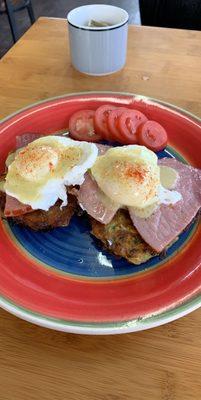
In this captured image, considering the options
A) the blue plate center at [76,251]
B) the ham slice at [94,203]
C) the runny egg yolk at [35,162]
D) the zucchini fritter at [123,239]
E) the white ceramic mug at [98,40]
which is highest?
the white ceramic mug at [98,40]

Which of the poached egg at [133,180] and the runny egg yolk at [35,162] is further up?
the runny egg yolk at [35,162]

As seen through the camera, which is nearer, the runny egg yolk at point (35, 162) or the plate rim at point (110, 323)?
the plate rim at point (110, 323)

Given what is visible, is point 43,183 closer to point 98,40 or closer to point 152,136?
point 152,136

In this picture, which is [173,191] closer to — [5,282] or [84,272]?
[84,272]

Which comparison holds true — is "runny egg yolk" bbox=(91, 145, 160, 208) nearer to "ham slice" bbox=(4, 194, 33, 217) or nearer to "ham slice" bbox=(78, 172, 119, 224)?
"ham slice" bbox=(78, 172, 119, 224)

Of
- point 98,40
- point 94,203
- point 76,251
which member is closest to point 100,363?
point 76,251

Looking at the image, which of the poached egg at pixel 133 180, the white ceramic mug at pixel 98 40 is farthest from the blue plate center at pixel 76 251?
the white ceramic mug at pixel 98 40

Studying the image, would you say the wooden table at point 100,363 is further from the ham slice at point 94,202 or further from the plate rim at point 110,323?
the ham slice at point 94,202
